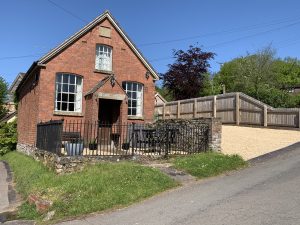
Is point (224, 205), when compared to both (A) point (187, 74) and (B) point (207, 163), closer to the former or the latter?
(B) point (207, 163)

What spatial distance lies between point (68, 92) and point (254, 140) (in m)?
10.0

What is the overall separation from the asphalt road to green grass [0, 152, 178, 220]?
1.47ft

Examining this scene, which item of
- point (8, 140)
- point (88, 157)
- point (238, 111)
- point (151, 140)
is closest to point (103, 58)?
point (151, 140)

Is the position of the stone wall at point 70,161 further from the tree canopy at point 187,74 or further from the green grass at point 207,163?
the tree canopy at point 187,74

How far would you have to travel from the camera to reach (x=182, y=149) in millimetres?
17422

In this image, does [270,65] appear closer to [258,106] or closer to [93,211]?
[258,106]

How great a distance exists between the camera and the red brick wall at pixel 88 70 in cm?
2025

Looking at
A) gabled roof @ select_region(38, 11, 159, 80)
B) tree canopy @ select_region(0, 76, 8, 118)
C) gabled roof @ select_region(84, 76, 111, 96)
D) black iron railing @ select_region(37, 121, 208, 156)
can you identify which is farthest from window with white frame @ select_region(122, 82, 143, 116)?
tree canopy @ select_region(0, 76, 8, 118)

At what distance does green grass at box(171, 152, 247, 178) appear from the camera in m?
13.1

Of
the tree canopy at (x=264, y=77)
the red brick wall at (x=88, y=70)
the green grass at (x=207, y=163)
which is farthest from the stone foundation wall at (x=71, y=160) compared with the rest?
Result: the tree canopy at (x=264, y=77)

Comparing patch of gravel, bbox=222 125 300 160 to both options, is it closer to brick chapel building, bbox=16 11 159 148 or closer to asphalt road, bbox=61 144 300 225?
asphalt road, bbox=61 144 300 225

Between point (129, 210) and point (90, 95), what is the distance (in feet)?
38.5

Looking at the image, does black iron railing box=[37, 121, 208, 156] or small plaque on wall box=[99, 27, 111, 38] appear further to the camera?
small plaque on wall box=[99, 27, 111, 38]

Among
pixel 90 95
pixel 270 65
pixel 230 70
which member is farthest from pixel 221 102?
pixel 230 70
